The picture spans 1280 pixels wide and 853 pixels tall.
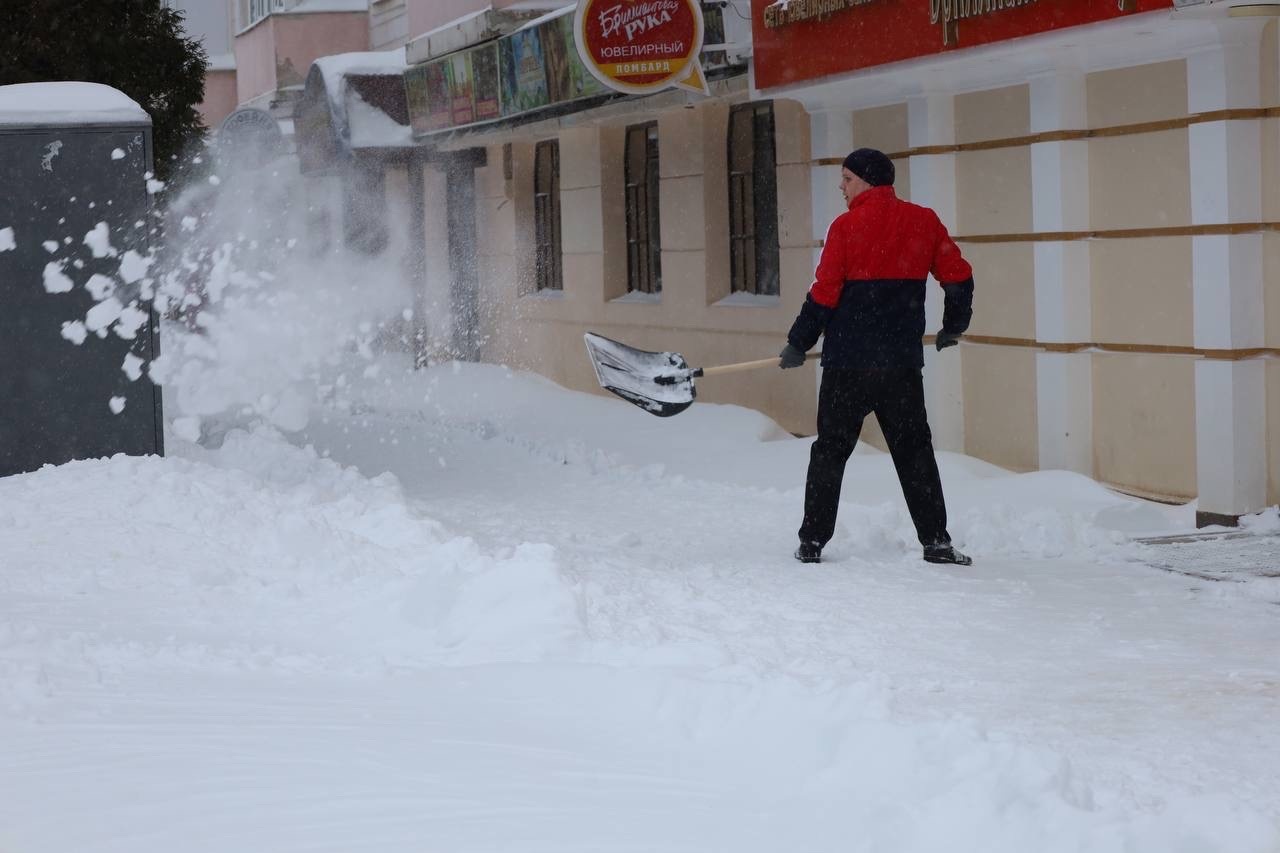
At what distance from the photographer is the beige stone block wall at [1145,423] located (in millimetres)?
9180

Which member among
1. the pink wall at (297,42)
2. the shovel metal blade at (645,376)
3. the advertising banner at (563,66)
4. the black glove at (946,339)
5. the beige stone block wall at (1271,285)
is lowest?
the shovel metal blade at (645,376)

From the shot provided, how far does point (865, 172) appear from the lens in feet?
24.2

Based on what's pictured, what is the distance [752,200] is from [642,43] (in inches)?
72.6

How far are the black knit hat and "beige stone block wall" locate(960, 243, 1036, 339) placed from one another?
3.21 meters

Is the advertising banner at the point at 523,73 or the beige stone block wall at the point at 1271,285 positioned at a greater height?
the advertising banner at the point at 523,73

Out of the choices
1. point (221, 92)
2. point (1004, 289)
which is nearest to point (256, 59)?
point (221, 92)

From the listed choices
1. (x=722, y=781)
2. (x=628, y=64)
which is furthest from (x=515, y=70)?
(x=722, y=781)

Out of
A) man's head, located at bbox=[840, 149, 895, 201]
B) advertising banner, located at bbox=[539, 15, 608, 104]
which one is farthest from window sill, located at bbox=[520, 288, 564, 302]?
man's head, located at bbox=[840, 149, 895, 201]

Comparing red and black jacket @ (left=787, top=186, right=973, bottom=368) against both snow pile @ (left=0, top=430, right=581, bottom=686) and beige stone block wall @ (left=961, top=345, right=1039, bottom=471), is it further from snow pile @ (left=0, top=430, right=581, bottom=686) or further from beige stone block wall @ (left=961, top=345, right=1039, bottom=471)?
beige stone block wall @ (left=961, top=345, right=1039, bottom=471)

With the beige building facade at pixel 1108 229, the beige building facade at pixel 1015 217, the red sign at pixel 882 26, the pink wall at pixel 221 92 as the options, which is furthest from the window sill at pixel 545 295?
the pink wall at pixel 221 92

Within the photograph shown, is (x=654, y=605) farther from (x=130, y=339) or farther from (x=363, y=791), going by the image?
(x=130, y=339)

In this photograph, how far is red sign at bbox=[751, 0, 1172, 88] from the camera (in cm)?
885

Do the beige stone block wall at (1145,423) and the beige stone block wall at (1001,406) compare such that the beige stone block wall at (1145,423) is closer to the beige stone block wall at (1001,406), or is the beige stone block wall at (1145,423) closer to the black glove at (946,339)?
the beige stone block wall at (1001,406)

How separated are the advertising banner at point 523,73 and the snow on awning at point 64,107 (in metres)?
7.19
